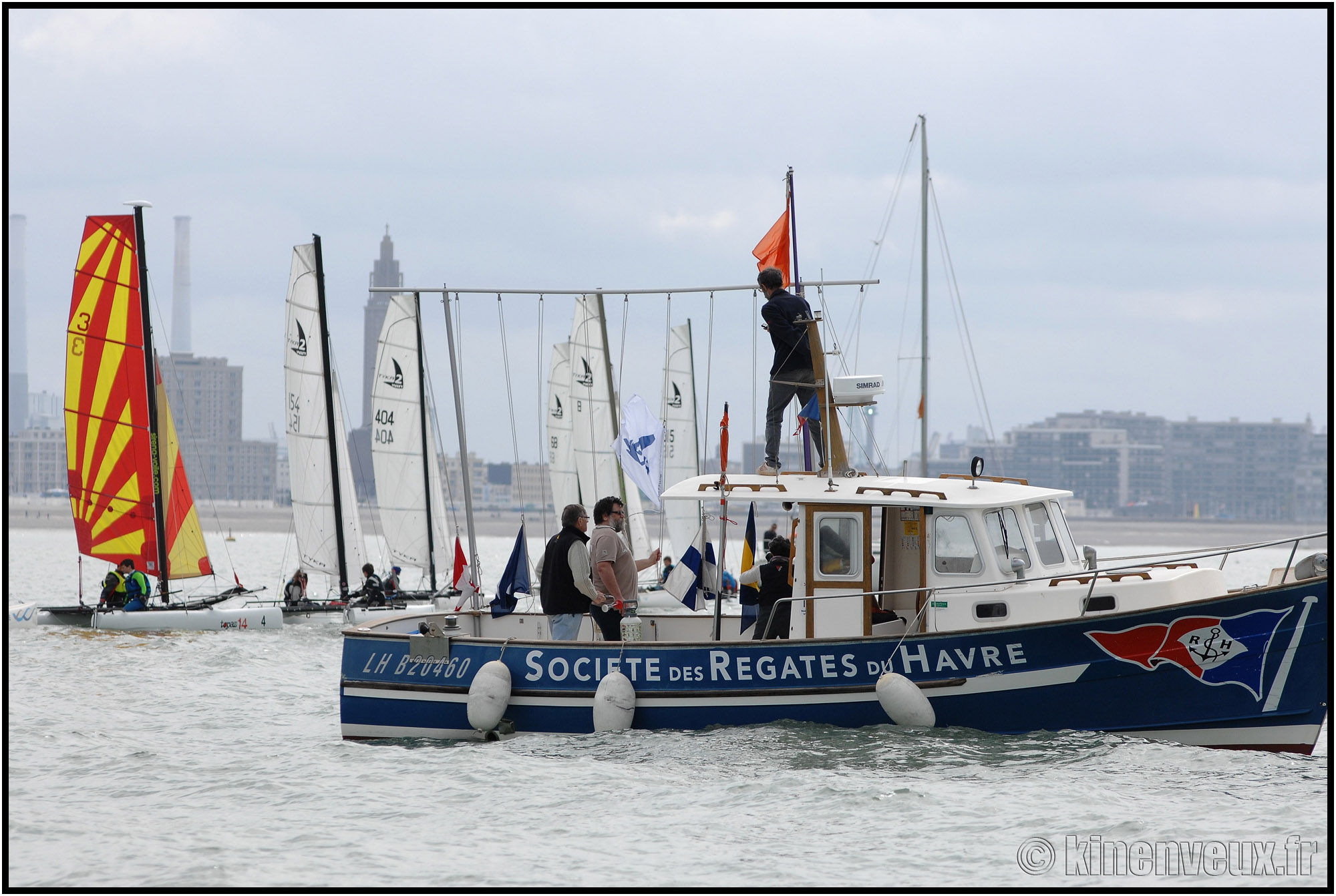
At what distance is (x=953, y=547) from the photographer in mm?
12453

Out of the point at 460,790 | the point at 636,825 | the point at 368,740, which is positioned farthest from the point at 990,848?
the point at 368,740

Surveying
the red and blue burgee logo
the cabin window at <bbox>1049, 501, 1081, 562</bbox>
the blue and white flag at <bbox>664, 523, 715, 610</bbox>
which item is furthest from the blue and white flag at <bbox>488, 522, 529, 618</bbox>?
the red and blue burgee logo

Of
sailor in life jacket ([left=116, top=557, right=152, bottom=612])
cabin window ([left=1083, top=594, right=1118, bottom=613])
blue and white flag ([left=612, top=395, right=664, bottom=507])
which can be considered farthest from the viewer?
sailor in life jacket ([left=116, top=557, right=152, bottom=612])

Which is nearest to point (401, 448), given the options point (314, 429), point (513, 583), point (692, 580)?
point (314, 429)

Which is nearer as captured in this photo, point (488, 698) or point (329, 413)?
point (488, 698)

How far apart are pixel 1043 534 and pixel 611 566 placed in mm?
4214

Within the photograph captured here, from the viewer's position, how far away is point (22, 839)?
10102 millimetres

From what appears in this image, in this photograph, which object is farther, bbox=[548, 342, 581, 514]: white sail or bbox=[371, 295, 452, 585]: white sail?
bbox=[548, 342, 581, 514]: white sail

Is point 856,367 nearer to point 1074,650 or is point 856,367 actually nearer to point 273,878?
point 1074,650

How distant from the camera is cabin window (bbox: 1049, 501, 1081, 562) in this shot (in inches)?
509

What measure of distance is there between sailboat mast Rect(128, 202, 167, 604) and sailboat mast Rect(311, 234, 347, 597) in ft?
16.0

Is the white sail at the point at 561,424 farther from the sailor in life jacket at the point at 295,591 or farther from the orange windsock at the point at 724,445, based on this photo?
the orange windsock at the point at 724,445

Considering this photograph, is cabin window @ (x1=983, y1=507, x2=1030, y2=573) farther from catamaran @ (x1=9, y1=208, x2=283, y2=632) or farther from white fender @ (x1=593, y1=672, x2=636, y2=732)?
catamaran @ (x1=9, y1=208, x2=283, y2=632)

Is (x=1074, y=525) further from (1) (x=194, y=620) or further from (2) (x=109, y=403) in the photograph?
(2) (x=109, y=403)
